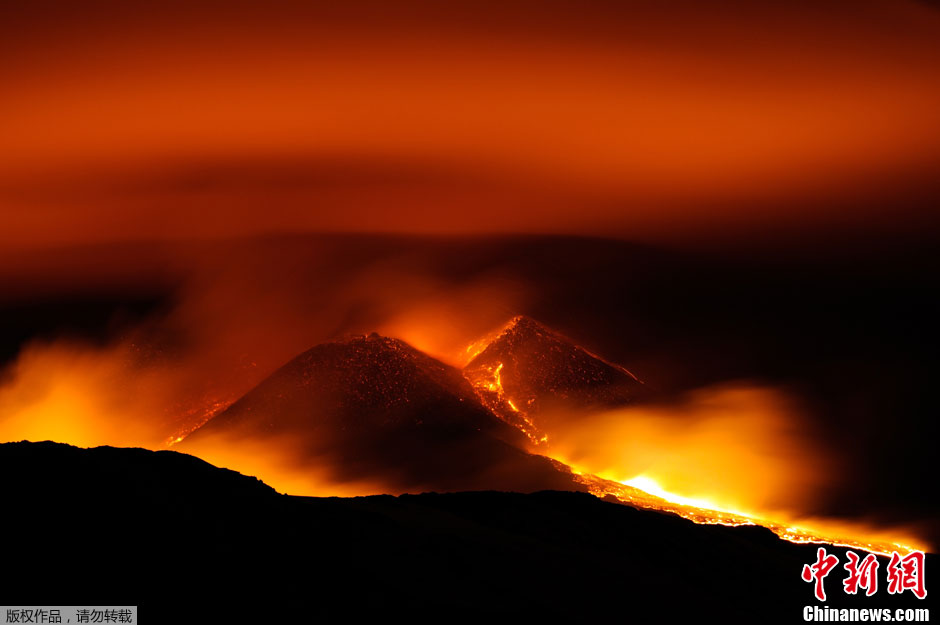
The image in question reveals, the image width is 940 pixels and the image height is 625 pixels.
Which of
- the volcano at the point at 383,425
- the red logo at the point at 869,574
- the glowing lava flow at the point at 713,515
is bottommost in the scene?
the red logo at the point at 869,574

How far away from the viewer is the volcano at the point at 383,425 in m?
105

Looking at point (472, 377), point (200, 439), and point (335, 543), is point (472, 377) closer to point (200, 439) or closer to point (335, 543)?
point (200, 439)

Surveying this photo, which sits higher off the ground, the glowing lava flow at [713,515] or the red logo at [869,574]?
the glowing lava flow at [713,515]

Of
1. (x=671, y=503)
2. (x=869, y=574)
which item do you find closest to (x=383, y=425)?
(x=671, y=503)

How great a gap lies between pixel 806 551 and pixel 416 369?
80706 mm

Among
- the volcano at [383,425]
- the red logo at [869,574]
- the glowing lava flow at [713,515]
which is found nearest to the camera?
the red logo at [869,574]

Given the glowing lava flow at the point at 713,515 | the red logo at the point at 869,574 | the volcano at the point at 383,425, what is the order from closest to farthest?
the red logo at the point at 869,574 → the glowing lava flow at the point at 713,515 → the volcano at the point at 383,425

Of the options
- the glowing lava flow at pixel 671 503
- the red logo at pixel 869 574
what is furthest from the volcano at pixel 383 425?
the red logo at pixel 869 574

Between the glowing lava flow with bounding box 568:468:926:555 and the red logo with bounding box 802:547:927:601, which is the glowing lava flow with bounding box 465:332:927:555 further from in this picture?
the red logo with bounding box 802:547:927:601

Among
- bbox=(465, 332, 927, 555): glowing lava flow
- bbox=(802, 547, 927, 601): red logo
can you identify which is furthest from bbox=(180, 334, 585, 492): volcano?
bbox=(802, 547, 927, 601): red logo

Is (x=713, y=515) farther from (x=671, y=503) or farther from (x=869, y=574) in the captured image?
(x=869, y=574)

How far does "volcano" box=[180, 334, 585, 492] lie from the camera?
105m

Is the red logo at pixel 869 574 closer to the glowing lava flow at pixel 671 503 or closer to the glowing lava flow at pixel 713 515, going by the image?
the glowing lava flow at pixel 713 515

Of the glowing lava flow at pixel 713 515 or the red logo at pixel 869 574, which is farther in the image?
the glowing lava flow at pixel 713 515
